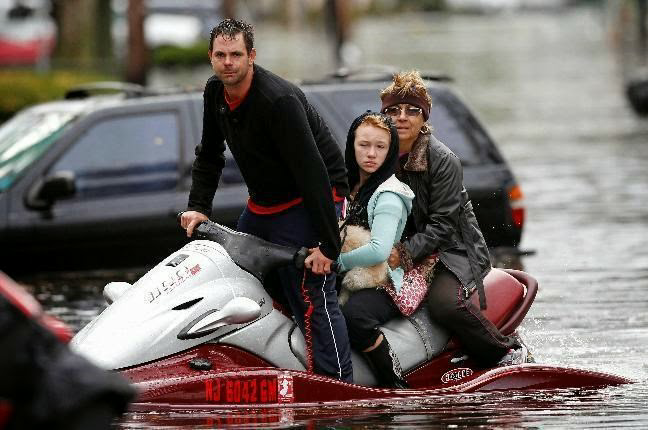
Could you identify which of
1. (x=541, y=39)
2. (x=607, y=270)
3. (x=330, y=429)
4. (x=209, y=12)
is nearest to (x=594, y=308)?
(x=607, y=270)

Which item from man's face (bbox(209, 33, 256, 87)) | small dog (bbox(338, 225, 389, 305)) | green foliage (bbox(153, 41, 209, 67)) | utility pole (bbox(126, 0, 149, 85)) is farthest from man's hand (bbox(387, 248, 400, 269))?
green foliage (bbox(153, 41, 209, 67))

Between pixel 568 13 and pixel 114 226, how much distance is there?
7260cm

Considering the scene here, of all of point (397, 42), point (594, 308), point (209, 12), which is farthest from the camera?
point (397, 42)

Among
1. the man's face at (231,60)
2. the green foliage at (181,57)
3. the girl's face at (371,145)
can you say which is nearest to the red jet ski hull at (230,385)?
the girl's face at (371,145)

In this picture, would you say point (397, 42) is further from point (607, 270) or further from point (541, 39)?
point (607, 270)

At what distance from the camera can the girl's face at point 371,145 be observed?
7531mm

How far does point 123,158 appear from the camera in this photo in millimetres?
12258

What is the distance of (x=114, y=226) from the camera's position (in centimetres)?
1212

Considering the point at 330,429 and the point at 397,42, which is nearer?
the point at 330,429

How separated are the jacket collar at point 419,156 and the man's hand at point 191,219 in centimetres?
96

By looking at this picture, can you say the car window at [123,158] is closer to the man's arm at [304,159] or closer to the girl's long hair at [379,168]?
the girl's long hair at [379,168]

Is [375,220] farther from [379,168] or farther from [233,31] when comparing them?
[233,31]

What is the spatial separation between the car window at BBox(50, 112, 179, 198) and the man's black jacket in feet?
15.4

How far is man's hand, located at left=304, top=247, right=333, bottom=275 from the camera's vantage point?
23.7ft
